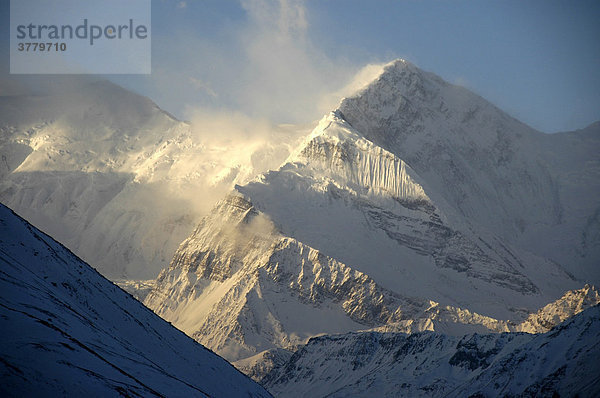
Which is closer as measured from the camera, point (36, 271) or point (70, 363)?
point (70, 363)

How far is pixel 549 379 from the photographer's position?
166375mm

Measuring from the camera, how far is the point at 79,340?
102 meters

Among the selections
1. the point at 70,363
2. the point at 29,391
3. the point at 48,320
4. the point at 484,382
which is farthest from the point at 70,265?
the point at 484,382

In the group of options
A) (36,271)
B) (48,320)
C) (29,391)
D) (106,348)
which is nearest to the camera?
(29,391)

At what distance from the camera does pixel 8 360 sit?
85.5 meters

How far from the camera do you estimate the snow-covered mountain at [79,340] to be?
88.0 meters

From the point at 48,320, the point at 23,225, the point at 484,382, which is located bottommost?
the point at 484,382

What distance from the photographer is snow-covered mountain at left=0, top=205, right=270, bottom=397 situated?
8800 cm

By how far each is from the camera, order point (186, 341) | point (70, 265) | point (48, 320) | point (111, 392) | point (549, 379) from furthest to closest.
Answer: point (549, 379) → point (186, 341) → point (70, 265) → point (48, 320) → point (111, 392)

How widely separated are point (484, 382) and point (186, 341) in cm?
7057

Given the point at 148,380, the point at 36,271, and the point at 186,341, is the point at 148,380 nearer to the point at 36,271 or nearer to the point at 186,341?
the point at 36,271

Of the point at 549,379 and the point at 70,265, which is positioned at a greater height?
the point at 70,265

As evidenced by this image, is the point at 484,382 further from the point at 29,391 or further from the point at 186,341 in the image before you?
the point at 29,391

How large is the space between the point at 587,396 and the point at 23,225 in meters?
87.7
